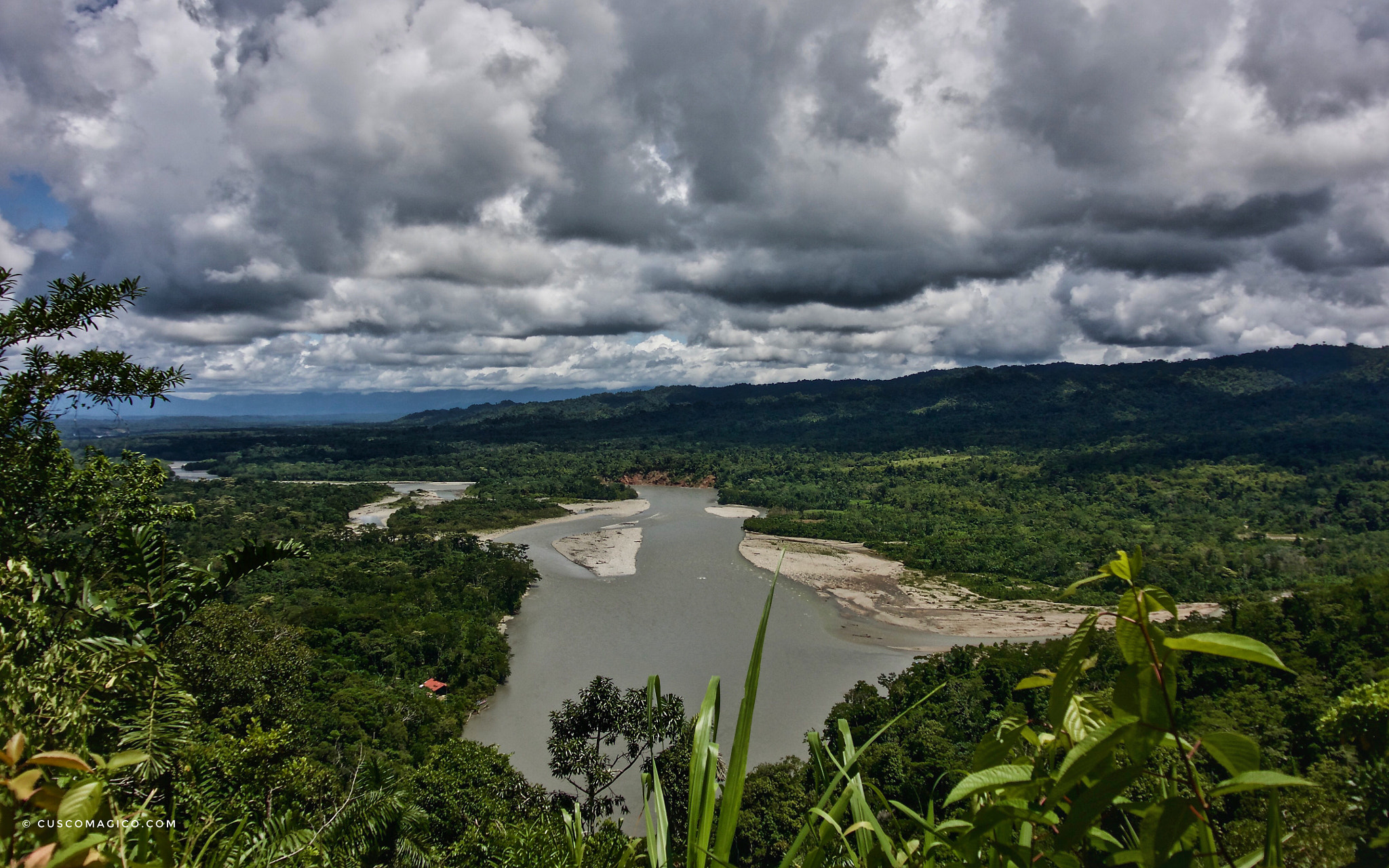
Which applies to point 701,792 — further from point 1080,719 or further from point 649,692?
point 1080,719

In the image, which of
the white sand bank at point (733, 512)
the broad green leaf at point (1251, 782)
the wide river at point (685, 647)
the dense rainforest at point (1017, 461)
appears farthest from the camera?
the white sand bank at point (733, 512)

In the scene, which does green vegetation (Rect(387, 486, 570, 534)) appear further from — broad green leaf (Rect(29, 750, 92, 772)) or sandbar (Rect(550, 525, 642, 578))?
broad green leaf (Rect(29, 750, 92, 772))

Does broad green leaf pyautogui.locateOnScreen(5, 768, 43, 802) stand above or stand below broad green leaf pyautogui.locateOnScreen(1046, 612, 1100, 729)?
below

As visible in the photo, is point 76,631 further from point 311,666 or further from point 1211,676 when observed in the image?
point 1211,676

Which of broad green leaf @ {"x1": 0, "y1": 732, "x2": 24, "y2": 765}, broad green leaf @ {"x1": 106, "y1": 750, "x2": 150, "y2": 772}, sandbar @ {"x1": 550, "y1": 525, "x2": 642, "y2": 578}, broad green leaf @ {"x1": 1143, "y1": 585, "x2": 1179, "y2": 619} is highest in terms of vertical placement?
broad green leaf @ {"x1": 1143, "y1": 585, "x2": 1179, "y2": 619}

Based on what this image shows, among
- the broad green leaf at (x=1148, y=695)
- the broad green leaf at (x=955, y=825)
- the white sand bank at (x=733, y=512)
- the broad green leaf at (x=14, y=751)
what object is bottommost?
the white sand bank at (x=733, y=512)

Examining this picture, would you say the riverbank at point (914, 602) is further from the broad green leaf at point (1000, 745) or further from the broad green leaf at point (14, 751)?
the broad green leaf at point (14, 751)

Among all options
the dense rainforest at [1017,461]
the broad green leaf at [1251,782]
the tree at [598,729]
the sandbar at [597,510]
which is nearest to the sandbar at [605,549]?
the sandbar at [597,510]

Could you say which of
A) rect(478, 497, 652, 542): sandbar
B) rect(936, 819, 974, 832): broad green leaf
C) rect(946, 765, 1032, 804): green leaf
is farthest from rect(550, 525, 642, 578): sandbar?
rect(946, 765, 1032, 804): green leaf
